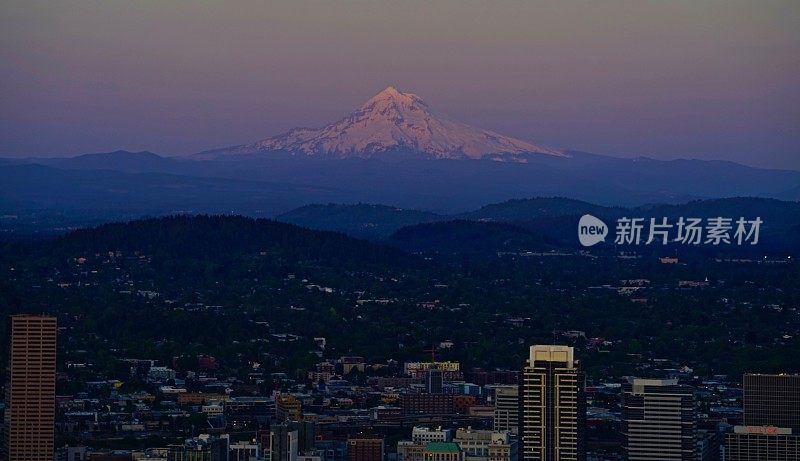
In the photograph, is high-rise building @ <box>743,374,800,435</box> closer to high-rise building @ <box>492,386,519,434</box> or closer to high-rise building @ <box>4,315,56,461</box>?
high-rise building @ <box>492,386,519,434</box>

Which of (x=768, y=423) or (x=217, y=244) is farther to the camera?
(x=217, y=244)

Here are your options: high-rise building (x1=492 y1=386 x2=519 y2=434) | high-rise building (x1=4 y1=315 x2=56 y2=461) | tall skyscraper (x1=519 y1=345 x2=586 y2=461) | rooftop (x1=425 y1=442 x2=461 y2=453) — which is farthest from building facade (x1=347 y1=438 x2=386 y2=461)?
tall skyscraper (x1=519 y1=345 x2=586 y2=461)

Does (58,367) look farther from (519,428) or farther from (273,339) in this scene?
(519,428)

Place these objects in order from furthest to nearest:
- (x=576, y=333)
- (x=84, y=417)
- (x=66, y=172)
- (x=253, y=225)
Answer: (x=66, y=172) < (x=253, y=225) < (x=576, y=333) < (x=84, y=417)

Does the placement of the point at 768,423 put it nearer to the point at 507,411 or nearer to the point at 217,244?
the point at 507,411

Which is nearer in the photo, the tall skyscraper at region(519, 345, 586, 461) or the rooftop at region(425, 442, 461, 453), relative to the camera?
the tall skyscraper at region(519, 345, 586, 461)

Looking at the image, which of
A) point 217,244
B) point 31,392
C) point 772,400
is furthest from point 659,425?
point 217,244

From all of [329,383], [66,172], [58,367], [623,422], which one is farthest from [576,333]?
[66,172]
